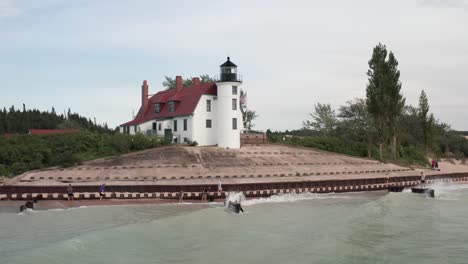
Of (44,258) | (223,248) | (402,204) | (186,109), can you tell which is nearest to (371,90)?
(186,109)

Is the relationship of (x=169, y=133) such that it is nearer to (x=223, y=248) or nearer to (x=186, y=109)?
(x=186, y=109)

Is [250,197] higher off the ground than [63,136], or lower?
lower

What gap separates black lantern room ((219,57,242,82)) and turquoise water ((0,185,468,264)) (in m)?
23.2

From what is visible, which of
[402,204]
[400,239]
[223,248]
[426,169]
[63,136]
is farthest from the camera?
[426,169]

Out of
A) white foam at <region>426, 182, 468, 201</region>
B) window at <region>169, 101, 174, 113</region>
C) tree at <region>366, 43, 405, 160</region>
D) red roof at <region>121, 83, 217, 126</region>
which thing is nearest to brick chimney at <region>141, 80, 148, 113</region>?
red roof at <region>121, 83, 217, 126</region>

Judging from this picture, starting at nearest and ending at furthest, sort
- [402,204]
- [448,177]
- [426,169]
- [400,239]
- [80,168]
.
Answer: [400,239] → [402,204] → [80,168] → [448,177] → [426,169]

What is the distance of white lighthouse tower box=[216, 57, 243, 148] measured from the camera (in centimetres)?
5550

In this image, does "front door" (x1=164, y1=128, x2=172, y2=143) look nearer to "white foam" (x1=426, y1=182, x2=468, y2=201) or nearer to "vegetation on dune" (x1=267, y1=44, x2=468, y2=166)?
"vegetation on dune" (x1=267, y1=44, x2=468, y2=166)

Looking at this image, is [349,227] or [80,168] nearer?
[349,227]

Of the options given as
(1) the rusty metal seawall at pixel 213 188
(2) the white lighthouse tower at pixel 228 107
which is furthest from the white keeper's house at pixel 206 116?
(1) the rusty metal seawall at pixel 213 188

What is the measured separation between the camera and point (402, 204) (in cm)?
3672

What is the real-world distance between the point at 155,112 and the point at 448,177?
36.3 meters

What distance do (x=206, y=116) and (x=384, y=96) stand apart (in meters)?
23.0

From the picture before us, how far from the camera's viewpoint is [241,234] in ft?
79.0
